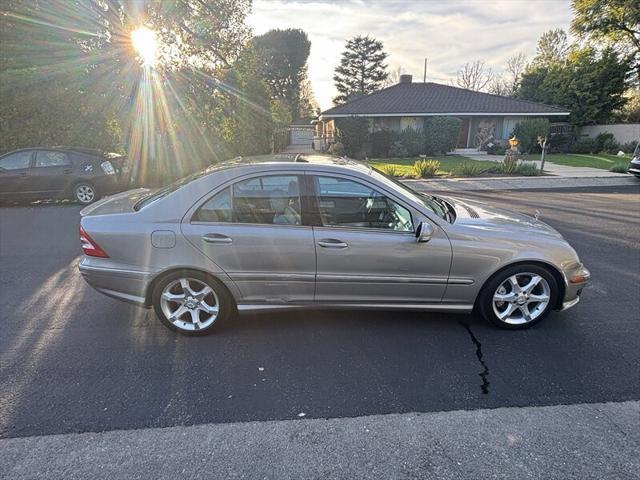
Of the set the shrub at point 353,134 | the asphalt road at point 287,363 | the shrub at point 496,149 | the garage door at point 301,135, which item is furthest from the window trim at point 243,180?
the garage door at point 301,135

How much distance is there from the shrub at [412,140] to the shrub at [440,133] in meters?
0.41

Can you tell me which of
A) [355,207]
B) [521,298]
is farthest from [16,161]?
[521,298]

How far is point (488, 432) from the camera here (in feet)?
7.23

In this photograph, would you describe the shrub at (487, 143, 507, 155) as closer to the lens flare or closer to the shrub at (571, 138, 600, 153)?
the shrub at (571, 138, 600, 153)

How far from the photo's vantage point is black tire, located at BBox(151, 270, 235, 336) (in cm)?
307

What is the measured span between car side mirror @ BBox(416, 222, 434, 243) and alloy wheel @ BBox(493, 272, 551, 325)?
2.77 ft

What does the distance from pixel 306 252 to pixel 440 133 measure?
2127 centimetres

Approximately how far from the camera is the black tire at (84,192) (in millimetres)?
8891

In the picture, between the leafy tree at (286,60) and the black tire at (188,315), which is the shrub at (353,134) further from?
the leafy tree at (286,60)

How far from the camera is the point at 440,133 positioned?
2188 cm

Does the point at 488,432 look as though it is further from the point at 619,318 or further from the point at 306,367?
the point at 619,318

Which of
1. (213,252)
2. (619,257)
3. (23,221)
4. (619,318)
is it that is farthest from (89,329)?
(619,257)

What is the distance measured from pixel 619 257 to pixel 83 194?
424 inches

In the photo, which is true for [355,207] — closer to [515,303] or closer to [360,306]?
[360,306]
